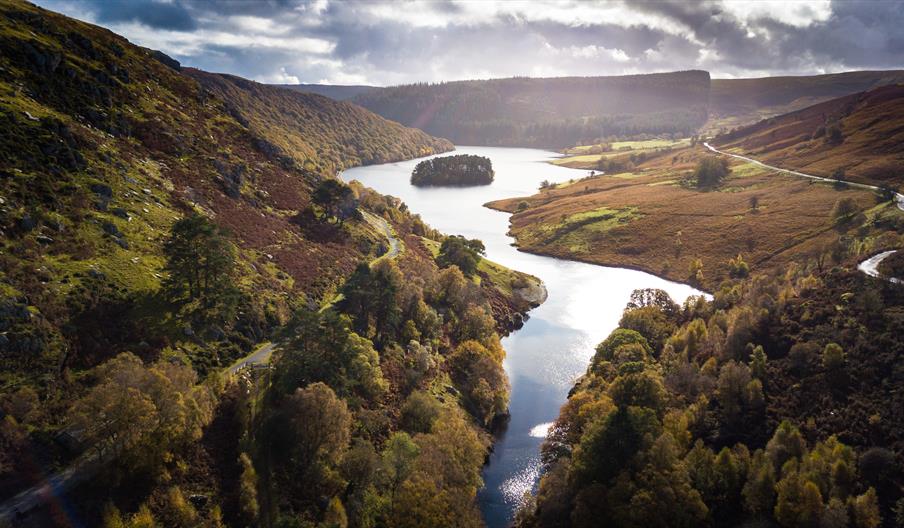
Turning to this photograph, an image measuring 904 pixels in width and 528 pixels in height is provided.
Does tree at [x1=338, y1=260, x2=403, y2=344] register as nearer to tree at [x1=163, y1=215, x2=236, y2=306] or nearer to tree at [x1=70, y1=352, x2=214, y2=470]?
tree at [x1=163, y1=215, x2=236, y2=306]

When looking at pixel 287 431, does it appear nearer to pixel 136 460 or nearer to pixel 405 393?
pixel 136 460

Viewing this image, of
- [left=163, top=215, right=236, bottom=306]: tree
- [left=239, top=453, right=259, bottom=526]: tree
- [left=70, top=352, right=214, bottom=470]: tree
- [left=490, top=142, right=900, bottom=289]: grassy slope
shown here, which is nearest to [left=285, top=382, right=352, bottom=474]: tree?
[left=239, top=453, right=259, bottom=526]: tree

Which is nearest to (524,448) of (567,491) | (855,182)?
(567,491)

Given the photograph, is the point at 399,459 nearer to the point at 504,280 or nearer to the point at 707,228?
the point at 504,280

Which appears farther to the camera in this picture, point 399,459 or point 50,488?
point 399,459

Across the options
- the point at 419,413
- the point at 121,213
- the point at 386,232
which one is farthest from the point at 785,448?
the point at 386,232

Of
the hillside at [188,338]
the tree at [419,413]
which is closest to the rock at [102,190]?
the hillside at [188,338]
